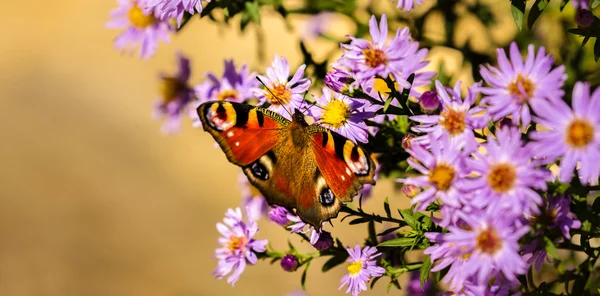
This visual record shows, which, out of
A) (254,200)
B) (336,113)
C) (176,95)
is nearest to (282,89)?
(336,113)

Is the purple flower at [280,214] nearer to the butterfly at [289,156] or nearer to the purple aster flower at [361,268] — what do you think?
the butterfly at [289,156]

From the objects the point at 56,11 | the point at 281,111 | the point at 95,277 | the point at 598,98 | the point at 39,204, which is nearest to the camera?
the point at 598,98

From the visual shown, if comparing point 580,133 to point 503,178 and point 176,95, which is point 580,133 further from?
point 176,95

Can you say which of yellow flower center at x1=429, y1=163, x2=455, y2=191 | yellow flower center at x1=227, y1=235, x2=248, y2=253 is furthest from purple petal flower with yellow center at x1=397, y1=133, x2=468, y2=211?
yellow flower center at x1=227, y1=235, x2=248, y2=253

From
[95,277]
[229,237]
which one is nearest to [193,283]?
[95,277]

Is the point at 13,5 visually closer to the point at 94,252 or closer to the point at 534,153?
the point at 94,252

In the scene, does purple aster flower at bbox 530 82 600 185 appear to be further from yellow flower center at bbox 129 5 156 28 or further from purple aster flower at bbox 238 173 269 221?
yellow flower center at bbox 129 5 156 28
